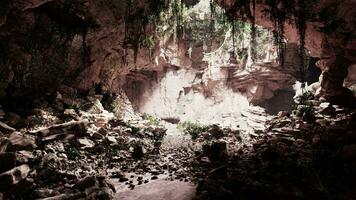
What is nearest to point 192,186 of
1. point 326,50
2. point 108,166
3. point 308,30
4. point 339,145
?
point 108,166

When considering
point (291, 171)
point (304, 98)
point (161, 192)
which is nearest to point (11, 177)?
point (161, 192)

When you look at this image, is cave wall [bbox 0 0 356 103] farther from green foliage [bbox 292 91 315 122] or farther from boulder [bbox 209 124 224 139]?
boulder [bbox 209 124 224 139]

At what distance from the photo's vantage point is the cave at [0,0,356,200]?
20.1 ft

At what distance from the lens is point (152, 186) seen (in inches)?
258

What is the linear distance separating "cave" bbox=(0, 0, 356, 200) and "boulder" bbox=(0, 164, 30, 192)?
20mm

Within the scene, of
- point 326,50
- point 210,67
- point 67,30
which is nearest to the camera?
point 67,30

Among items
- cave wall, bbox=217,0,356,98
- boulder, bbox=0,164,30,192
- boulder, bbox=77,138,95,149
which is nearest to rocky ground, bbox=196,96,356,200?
boulder, bbox=0,164,30,192

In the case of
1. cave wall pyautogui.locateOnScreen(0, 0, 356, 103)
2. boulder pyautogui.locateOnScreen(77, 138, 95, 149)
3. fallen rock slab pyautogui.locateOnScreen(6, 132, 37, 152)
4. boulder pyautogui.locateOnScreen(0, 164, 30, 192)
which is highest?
cave wall pyautogui.locateOnScreen(0, 0, 356, 103)

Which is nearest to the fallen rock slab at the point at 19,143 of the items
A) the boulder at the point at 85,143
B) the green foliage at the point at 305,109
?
the boulder at the point at 85,143

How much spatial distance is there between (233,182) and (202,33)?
17830mm

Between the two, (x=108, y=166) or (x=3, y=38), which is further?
(x=3, y=38)

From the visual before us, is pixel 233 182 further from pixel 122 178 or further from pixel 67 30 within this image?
pixel 67 30

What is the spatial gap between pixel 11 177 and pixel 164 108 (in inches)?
681

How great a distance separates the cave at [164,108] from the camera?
20.1 ft
